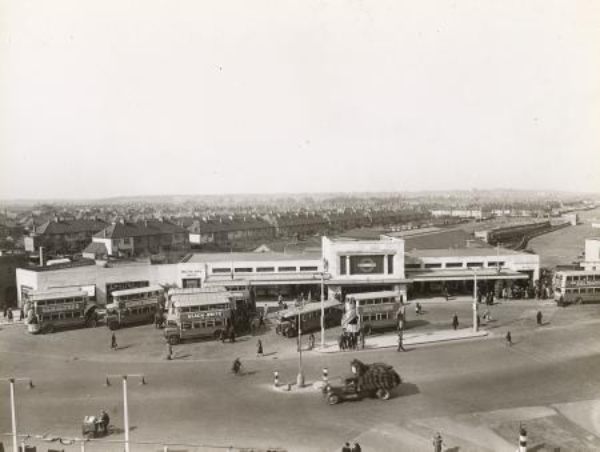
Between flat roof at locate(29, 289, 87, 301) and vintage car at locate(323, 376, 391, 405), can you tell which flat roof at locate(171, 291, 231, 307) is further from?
vintage car at locate(323, 376, 391, 405)

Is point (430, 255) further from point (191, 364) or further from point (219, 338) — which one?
point (191, 364)

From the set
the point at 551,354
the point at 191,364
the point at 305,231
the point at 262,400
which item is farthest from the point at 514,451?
the point at 305,231

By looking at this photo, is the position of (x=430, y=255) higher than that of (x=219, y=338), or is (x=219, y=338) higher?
(x=430, y=255)

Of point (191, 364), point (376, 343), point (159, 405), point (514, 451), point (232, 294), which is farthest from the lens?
point (232, 294)

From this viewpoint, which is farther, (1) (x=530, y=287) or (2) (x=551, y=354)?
(1) (x=530, y=287)

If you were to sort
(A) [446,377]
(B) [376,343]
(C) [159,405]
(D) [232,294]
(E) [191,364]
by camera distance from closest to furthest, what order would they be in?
(C) [159,405], (A) [446,377], (E) [191,364], (B) [376,343], (D) [232,294]

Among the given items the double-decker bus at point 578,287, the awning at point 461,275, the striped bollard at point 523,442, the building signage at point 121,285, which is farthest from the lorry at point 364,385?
the building signage at point 121,285
